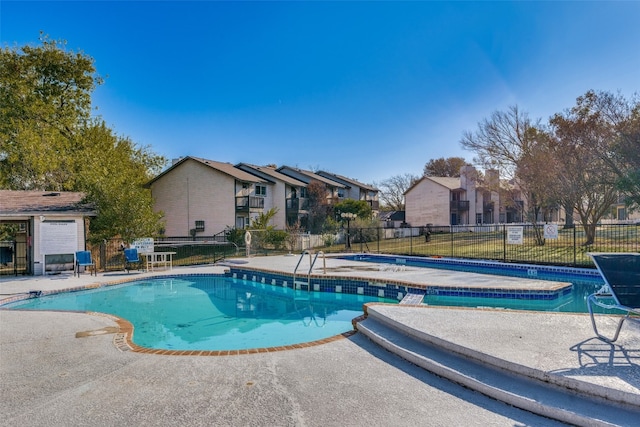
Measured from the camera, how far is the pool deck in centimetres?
290

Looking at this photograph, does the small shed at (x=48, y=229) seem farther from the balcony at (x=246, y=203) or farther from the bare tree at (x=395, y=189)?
the bare tree at (x=395, y=189)

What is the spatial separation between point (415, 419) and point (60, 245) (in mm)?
14024

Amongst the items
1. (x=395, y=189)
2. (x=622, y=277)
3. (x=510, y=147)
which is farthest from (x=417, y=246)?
(x=395, y=189)

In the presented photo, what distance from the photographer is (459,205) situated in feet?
128

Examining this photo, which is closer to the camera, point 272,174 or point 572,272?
point 572,272

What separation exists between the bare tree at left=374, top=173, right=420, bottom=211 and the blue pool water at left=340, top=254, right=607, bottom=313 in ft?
128

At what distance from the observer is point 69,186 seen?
21312mm

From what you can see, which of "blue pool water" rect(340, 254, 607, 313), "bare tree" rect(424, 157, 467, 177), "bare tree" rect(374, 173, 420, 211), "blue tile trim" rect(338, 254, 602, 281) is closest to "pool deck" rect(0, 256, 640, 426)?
"blue pool water" rect(340, 254, 607, 313)

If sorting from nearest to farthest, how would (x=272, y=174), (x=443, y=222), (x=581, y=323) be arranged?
(x=581, y=323), (x=272, y=174), (x=443, y=222)

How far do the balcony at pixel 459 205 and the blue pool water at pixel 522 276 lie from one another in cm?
2416

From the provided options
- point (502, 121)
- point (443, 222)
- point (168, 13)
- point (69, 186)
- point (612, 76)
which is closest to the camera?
point (168, 13)

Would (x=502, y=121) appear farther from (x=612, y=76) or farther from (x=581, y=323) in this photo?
(x=581, y=323)

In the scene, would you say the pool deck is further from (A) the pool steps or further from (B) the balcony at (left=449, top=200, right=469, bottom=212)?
(B) the balcony at (left=449, top=200, right=469, bottom=212)

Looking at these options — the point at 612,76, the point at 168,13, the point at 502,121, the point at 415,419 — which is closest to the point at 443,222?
the point at 502,121
